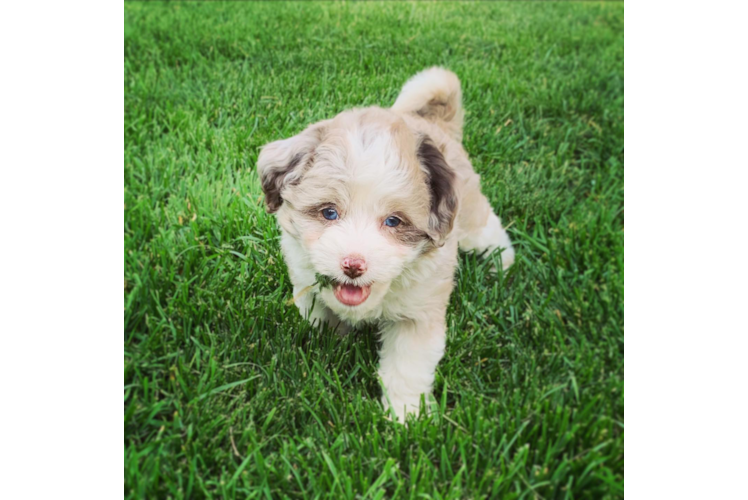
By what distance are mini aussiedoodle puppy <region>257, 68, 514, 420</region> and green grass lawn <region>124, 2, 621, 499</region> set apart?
11cm

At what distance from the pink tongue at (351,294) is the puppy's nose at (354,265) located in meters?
0.15

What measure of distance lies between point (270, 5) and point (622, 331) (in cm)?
302

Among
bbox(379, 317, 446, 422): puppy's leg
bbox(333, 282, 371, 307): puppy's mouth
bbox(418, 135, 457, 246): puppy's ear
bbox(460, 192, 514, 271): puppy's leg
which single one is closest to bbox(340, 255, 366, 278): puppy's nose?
bbox(333, 282, 371, 307): puppy's mouth

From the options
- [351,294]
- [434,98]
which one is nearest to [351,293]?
[351,294]

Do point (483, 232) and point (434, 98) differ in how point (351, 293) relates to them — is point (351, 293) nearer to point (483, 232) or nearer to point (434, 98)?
point (483, 232)

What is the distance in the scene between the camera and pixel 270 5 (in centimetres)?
363

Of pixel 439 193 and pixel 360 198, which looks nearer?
pixel 360 198

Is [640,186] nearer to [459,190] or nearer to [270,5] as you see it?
[459,190]

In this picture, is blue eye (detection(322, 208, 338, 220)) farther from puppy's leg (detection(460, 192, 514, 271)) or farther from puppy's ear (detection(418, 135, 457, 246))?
puppy's leg (detection(460, 192, 514, 271))

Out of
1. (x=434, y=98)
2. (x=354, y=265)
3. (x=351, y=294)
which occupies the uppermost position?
(x=434, y=98)

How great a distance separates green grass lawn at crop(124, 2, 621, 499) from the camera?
1597mm

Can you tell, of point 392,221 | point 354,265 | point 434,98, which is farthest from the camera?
point 434,98

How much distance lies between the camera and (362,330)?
2238 millimetres
